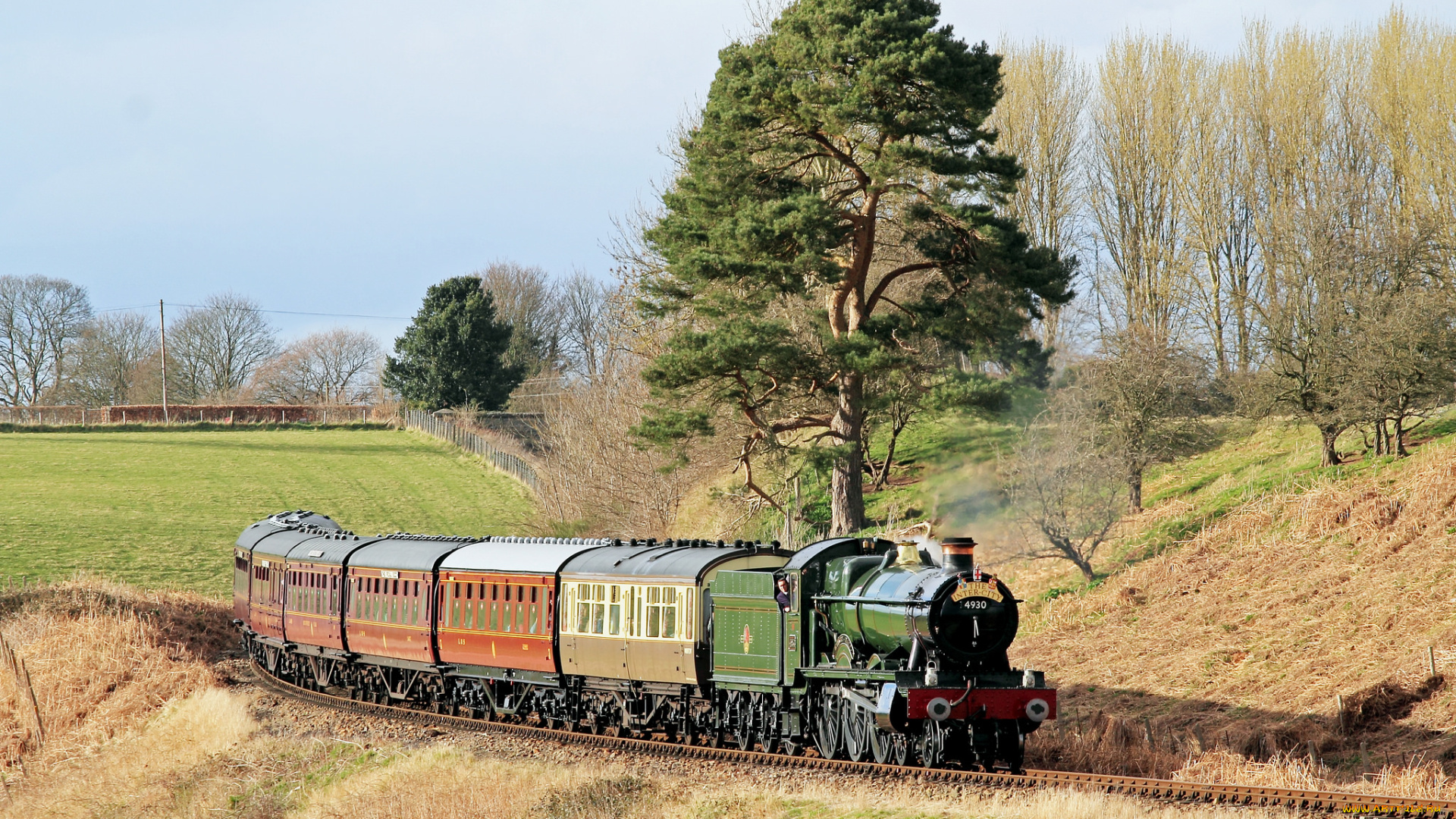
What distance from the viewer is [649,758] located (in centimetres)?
1608

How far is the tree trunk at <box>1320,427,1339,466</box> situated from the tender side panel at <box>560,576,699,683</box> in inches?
608

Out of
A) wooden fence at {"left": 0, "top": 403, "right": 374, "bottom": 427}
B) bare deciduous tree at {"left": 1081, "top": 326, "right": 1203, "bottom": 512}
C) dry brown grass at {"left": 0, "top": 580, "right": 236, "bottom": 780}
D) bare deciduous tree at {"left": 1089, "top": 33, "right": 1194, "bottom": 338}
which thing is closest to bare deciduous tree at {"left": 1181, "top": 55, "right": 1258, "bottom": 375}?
bare deciduous tree at {"left": 1089, "top": 33, "right": 1194, "bottom": 338}

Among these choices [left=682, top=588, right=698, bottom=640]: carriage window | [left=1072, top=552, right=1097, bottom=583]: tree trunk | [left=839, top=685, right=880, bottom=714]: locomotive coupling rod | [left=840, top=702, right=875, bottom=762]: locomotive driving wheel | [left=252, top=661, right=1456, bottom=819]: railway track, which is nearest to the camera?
[left=252, top=661, right=1456, bottom=819]: railway track

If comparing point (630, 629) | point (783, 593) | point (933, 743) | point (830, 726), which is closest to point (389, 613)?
point (630, 629)

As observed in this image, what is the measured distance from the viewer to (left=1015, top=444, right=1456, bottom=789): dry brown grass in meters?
15.7

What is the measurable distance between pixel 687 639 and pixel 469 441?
50.5 metres

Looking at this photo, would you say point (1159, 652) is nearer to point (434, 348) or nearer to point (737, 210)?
point (737, 210)

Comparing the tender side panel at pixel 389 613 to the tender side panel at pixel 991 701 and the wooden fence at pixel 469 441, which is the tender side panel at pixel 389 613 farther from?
the wooden fence at pixel 469 441

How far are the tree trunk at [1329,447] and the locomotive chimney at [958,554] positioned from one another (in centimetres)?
1444

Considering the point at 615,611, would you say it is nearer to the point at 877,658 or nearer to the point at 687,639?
the point at 687,639

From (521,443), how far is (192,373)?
40.2m

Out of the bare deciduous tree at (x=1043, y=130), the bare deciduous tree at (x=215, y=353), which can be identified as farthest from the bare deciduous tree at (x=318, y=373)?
the bare deciduous tree at (x=1043, y=130)

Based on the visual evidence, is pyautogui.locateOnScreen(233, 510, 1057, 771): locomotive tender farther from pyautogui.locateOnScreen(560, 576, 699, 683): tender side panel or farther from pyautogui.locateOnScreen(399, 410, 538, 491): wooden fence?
pyautogui.locateOnScreen(399, 410, 538, 491): wooden fence

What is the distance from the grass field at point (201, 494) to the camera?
38469 mm
